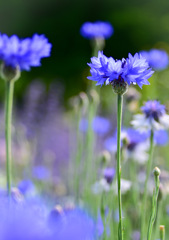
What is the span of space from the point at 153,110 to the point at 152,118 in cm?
2

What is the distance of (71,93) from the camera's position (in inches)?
128

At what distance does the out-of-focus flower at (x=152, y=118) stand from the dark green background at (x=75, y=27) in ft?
7.81

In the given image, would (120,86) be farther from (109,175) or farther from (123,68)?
(109,175)

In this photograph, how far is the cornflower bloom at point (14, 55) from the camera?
0.58m

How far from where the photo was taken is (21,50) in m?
0.59

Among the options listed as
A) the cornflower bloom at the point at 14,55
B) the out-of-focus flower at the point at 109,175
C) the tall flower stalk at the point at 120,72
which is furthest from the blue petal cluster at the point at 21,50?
the out-of-focus flower at the point at 109,175

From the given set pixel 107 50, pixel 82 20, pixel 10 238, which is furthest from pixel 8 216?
pixel 82 20

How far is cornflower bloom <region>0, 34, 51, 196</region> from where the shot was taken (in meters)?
0.58

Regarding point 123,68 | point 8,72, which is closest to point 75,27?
point 8,72

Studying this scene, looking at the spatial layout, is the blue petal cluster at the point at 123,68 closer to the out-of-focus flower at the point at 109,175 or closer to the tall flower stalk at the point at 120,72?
the tall flower stalk at the point at 120,72

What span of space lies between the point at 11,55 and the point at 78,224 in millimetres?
372

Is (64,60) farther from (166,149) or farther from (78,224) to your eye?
(78,224)

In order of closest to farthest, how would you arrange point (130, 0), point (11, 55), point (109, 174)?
point (11, 55) < point (109, 174) < point (130, 0)

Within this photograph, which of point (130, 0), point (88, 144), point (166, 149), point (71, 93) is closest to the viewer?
point (88, 144)
